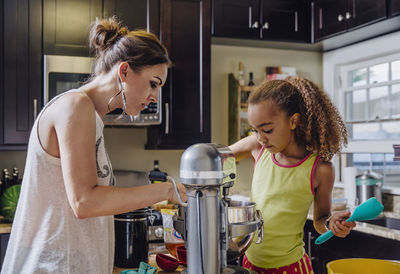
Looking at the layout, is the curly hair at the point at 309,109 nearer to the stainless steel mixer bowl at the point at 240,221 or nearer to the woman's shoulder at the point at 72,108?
the stainless steel mixer bowl at the point at 240,221

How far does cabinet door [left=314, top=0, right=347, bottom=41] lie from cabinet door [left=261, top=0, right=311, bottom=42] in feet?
0.31

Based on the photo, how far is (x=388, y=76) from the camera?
309cm

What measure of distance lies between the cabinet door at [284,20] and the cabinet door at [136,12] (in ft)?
2.71

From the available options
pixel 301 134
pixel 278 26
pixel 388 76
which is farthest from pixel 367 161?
pixel 301 134

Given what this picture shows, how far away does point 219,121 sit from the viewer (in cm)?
339

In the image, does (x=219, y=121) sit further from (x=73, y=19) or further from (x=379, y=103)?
(x=73, y=19)

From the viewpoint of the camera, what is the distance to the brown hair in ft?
4.04


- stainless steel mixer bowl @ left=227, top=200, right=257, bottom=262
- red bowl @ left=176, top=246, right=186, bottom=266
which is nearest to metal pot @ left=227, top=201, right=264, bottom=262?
stainless steel mixer bowl @ left=227, top=200, right=257, bottom=262

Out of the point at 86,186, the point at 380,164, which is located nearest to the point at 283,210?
the point at 86,186

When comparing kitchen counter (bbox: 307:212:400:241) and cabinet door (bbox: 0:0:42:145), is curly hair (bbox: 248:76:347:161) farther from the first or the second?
cabinet door (bbox: 0:0:42:145)

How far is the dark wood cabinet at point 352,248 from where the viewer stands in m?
2.24

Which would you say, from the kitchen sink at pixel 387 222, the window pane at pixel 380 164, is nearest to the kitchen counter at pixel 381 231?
the kitchen sink at pixel 387 222

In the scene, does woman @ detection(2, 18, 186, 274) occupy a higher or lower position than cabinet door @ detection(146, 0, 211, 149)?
lower

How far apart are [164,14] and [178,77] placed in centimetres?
43
